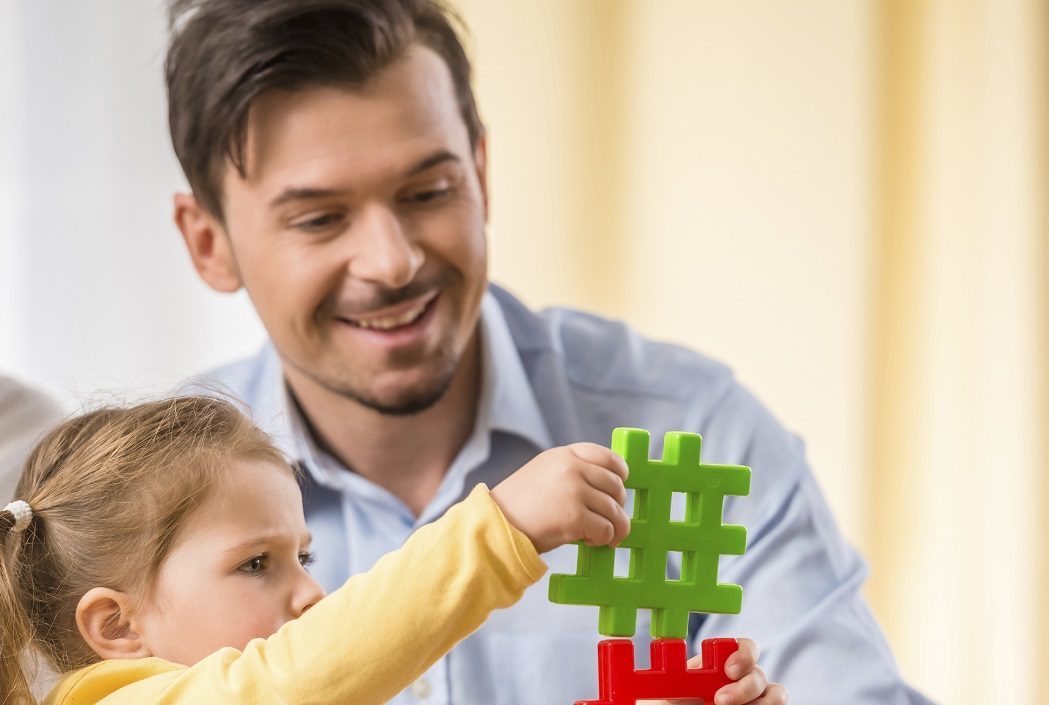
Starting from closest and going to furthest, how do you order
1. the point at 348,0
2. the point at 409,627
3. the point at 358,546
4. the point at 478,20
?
the point at 409,627 → the point at 348,0 → the point at 358,546 → the point at 478,20

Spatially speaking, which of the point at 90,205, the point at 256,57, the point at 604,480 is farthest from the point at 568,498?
the point at 90,205

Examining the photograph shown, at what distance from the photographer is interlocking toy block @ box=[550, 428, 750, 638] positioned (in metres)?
0.91

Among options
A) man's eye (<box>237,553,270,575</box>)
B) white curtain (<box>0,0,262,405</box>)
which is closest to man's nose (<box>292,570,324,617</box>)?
man's eye (<box>237,553,270,575</box>)

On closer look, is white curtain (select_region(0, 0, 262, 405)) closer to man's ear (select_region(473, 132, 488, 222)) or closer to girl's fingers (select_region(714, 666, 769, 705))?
man's ear (select_region(473, 132, 488, 222))

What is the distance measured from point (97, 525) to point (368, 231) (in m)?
0.51

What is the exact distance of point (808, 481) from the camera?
160 centimetres

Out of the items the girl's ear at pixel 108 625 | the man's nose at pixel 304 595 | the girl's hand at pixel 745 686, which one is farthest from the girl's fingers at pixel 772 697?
the girl's ear at pixel 108 625

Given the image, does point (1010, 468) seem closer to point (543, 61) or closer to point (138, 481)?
point (543, 61)

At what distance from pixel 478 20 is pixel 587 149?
0.27 metres

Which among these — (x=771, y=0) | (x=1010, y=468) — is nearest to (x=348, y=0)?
(x=771, y=0)

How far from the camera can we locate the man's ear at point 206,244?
1.59 m

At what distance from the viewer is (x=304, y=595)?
102 centimetres

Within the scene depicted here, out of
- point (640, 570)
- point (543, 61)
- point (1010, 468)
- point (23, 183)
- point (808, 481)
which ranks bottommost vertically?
point (1010, 468)

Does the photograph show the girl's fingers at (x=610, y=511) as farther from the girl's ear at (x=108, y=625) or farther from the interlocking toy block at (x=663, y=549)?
the girl's ear at (x=108, y=625)
